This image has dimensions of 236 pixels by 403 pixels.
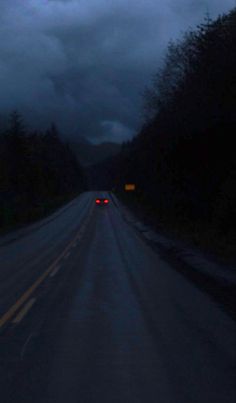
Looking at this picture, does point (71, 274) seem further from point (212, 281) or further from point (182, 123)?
point (182, 123)

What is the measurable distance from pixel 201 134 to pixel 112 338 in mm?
32595

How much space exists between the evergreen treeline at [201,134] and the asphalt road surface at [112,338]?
14.8 m

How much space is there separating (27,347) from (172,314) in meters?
3.84

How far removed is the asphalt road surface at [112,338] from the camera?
848 centimetres

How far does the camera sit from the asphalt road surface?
848 cm

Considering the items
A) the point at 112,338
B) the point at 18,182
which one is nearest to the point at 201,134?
the point at 112,338

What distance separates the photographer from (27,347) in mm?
10945

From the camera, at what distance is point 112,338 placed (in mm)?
11617

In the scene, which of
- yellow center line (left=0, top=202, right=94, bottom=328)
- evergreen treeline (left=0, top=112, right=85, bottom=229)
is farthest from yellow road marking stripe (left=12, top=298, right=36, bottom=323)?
evergreen treeline (left=0, top=112, right=85, bottom=229)

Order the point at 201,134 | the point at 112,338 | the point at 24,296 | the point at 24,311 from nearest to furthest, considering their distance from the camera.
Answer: the point at 112,338 → the point at 24,311 → the point at 24,296 → the point at 201,134

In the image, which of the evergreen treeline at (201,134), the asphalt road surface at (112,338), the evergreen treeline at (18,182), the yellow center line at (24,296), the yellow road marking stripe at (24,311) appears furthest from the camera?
the evergreen treeline at (18,182)

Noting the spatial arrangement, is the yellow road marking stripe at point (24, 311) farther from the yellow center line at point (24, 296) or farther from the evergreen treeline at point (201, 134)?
the evergreen treeline at point (201, 134)

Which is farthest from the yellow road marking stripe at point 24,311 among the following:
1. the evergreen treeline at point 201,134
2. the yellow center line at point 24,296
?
the evergreen treeline at point 201,134

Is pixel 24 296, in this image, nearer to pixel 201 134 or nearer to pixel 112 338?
pixel 112 338
